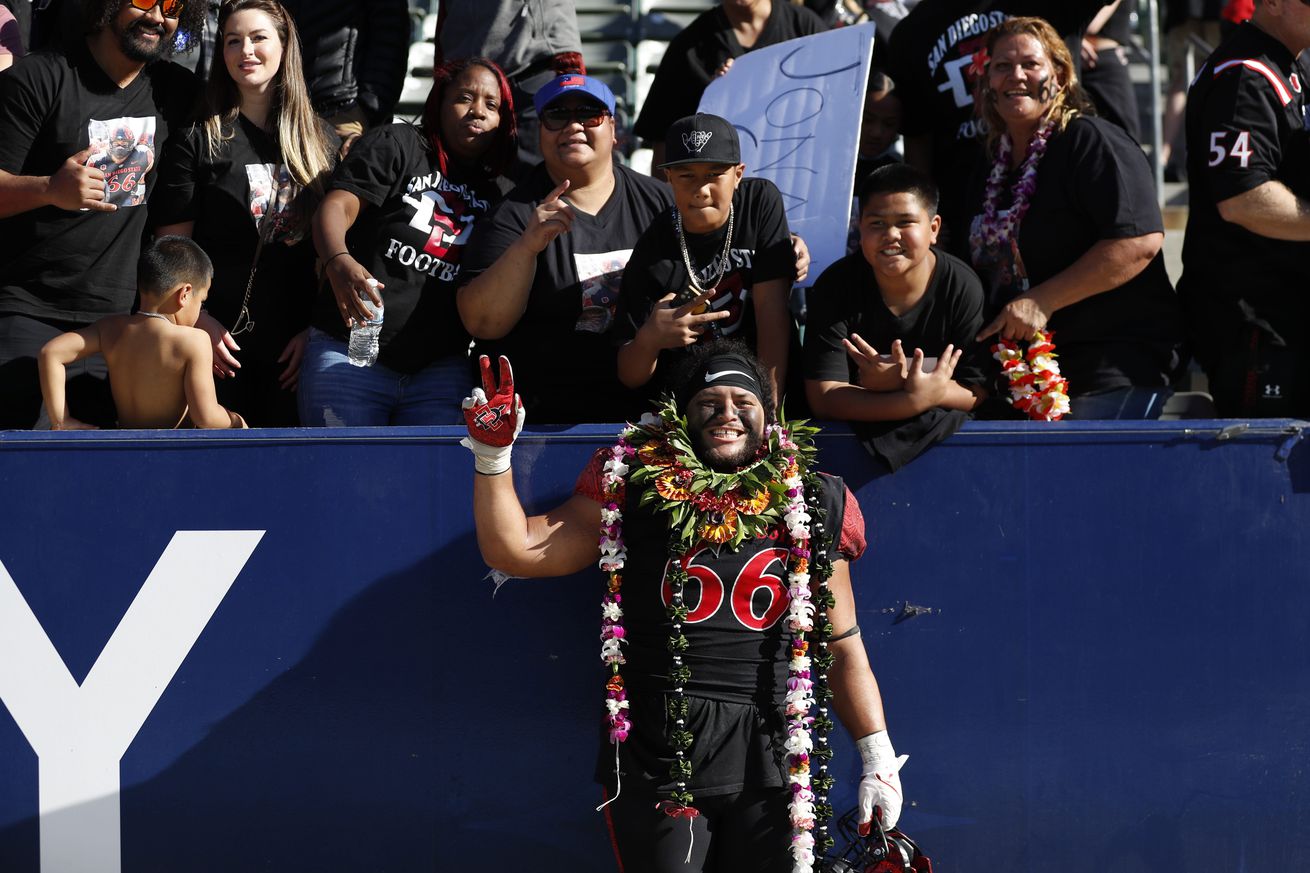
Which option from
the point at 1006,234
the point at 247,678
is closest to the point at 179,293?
→ the point at 247,678

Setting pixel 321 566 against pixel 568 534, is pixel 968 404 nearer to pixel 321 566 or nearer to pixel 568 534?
pixel 568 534

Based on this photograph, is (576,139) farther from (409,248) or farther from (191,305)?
(191,305)

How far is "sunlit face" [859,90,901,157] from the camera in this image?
5.80 meters

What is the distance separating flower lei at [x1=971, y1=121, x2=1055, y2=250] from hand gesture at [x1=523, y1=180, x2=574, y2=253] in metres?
1.40

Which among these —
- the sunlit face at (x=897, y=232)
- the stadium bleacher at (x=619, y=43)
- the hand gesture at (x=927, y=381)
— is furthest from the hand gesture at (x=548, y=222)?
the stadium bleacher at (x=619, y=43)

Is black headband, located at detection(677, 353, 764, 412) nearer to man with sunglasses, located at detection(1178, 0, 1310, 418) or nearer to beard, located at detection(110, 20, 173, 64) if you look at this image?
man with sunglasses, located at detection(1178, 0, 1310, 418)

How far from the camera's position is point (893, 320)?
14.2ft

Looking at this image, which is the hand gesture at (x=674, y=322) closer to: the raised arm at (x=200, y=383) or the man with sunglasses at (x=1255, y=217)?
the raised arm at (x=200, y=383)

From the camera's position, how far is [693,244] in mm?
4465

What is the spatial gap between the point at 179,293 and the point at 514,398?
56.9 inches

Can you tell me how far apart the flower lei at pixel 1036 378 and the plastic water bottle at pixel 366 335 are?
1.95 m

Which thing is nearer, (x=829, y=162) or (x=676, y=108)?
(x=829, y=162)

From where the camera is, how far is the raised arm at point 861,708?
12.8 feet

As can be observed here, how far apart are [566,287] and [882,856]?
1.97 metres
